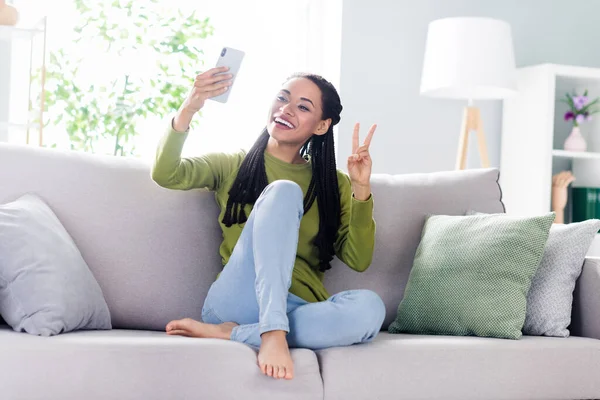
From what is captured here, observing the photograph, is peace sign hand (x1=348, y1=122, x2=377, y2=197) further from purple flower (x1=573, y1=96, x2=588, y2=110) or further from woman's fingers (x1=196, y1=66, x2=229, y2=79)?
purple flower (x1=573, y1=96, x2=588, y2=110)

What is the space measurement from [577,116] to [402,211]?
2139 mm

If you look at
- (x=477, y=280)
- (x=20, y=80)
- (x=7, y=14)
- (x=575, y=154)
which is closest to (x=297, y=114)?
(x=477, y=280)

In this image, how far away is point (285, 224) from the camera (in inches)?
72.9

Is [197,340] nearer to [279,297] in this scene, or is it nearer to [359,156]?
[279,297]

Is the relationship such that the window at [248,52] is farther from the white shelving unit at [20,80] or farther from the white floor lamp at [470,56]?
the white floor lamp at [470,56]

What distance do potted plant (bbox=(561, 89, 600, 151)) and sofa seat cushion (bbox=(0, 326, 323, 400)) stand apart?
2816mm

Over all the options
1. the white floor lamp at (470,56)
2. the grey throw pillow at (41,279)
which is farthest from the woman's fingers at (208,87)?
the white floor lamp at (470,56)

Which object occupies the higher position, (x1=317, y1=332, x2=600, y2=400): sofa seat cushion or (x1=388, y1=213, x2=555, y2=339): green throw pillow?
(x1=388, y1=213, x2=555, y2=339): green throw pillow

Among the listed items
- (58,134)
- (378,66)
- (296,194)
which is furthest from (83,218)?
(378,66)

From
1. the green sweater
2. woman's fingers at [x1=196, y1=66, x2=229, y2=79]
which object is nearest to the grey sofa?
the green sweater

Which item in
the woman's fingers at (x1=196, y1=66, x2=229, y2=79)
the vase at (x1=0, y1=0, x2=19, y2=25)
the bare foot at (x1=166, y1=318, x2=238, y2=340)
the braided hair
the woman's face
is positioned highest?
the vase at (x1=0, y1=0, x2=19, y2=25)

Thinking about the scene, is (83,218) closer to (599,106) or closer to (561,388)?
(561,388)

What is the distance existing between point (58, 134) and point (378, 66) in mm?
1583

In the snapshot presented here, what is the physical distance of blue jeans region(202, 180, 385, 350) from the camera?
5.95 feet
